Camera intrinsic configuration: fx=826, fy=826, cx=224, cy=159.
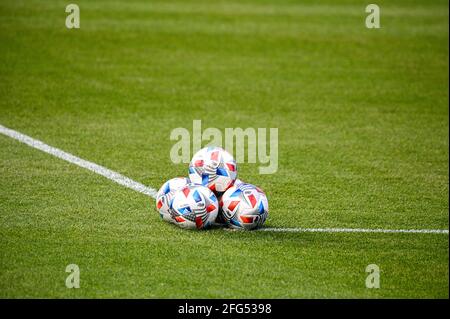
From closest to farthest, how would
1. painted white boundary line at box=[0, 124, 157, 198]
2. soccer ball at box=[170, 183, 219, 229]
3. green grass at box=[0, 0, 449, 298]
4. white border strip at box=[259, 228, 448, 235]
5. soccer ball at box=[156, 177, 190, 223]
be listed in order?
green grass at box=[0, 0, 449, 298], soccer ball at box=[170, 183, 219, 229], soccer ball at box=[156, 177, 190, 223], white border strip at box=[259, 228, 448, 235], painted white boundary line at box=[0, 124, 157, 198]

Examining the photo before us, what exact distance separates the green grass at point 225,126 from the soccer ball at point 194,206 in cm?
17

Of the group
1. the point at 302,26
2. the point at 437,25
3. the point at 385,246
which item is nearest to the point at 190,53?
the point at 302,26

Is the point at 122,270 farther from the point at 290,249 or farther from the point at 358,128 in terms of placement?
the point at 358,128

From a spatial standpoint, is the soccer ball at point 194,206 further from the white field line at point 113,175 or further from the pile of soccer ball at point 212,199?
the white field line at point 113,175

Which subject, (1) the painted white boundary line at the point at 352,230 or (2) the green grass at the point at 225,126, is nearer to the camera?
(2) the green grass at the point at 225,126

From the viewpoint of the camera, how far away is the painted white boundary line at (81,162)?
9.72 m

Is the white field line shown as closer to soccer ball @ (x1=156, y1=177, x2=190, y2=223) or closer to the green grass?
the green grass

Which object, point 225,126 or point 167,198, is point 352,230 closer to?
point 167,198

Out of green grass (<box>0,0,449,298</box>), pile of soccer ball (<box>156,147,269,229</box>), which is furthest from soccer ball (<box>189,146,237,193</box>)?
green grass (<box>0,0,449,298</box>)

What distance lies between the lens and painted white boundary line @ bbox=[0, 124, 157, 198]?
9719mm

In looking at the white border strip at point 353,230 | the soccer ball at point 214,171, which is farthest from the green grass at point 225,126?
the soccer ball at point 214,171

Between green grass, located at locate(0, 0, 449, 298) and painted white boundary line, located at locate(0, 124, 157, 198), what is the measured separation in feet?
0.49

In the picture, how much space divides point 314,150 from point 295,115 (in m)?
1.92

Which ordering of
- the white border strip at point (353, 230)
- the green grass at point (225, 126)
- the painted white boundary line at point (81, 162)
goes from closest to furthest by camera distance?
the green grass at point (225, 126) < the white border strip at point (353, 230) < the painted white boundary line at point (81, 162)
